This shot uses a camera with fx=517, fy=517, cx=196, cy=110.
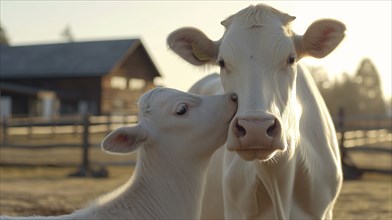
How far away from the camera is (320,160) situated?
423 cm

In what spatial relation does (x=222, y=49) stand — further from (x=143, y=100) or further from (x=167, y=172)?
(x=167, y=172)

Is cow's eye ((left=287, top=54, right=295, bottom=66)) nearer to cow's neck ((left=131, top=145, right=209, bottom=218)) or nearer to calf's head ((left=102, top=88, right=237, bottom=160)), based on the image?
calf's head ((left=102, top=88, right=237, bottom=160))

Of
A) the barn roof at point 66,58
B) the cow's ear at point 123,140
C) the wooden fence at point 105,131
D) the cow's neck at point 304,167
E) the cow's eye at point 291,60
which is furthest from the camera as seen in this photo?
the barn roof at point 66,58

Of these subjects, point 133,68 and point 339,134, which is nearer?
point 339,134

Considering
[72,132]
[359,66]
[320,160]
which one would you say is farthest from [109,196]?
[359,66]

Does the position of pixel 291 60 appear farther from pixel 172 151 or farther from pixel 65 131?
pixel 65 131

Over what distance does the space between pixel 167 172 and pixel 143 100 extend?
510 mm

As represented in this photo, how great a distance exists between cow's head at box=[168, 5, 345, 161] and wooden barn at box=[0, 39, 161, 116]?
28468 millimetres

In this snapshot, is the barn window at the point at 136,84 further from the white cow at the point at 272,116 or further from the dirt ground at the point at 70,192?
the white cow at the point at 272,116

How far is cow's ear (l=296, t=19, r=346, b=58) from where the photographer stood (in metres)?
3.73

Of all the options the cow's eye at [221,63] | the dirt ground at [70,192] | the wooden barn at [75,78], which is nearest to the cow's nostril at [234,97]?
the cow's eye at [221,63]

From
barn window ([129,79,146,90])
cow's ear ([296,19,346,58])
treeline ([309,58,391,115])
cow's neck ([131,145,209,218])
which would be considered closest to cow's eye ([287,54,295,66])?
cow's ear ([296,19,346,58])

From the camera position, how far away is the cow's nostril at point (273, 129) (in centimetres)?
285

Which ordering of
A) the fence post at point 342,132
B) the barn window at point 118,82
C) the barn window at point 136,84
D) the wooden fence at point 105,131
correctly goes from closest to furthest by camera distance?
1. the wooden fence at point 105,131
2. the fence post at point 342,132
3. the barn window at point 118,82
4. the barn window at point 136,84
